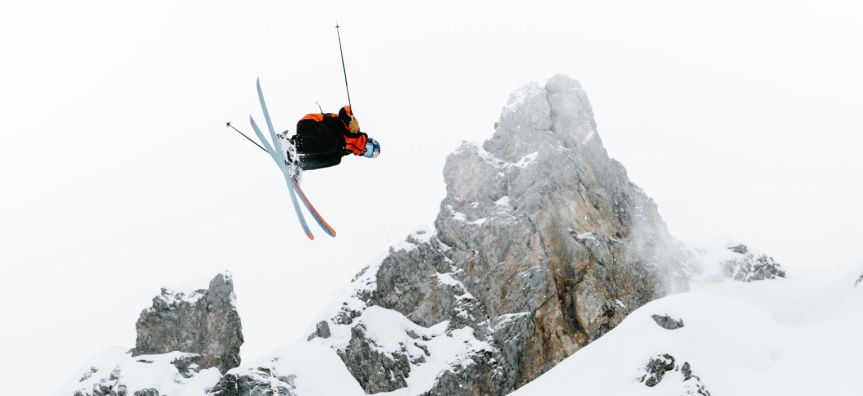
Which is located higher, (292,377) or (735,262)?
(292,377)

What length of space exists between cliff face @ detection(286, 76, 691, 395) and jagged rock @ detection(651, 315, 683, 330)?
809 inches

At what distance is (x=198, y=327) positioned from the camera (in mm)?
43344

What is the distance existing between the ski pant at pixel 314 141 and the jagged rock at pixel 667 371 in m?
11.4

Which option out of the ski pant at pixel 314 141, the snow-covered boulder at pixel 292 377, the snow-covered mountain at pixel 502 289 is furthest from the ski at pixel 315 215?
the snow-covered mountain at pixel 502 289

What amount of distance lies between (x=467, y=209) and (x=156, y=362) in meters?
25.9

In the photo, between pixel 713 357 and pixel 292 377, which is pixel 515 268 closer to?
Result: pixel 292 377

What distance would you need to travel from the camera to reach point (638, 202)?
175ft

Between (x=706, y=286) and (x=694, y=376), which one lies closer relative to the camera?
(x=694, y=376)

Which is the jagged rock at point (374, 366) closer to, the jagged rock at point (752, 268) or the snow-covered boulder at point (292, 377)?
the snow-covered boulder at point (292, 377)

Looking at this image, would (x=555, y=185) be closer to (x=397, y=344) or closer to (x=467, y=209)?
(x=467, y=209)

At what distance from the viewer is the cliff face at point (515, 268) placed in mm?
41188

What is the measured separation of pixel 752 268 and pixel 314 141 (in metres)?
48.6

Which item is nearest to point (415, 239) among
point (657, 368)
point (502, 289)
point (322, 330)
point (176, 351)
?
point (502, 289)

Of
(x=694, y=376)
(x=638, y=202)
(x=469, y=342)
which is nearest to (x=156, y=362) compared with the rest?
(x=469, y=342)
